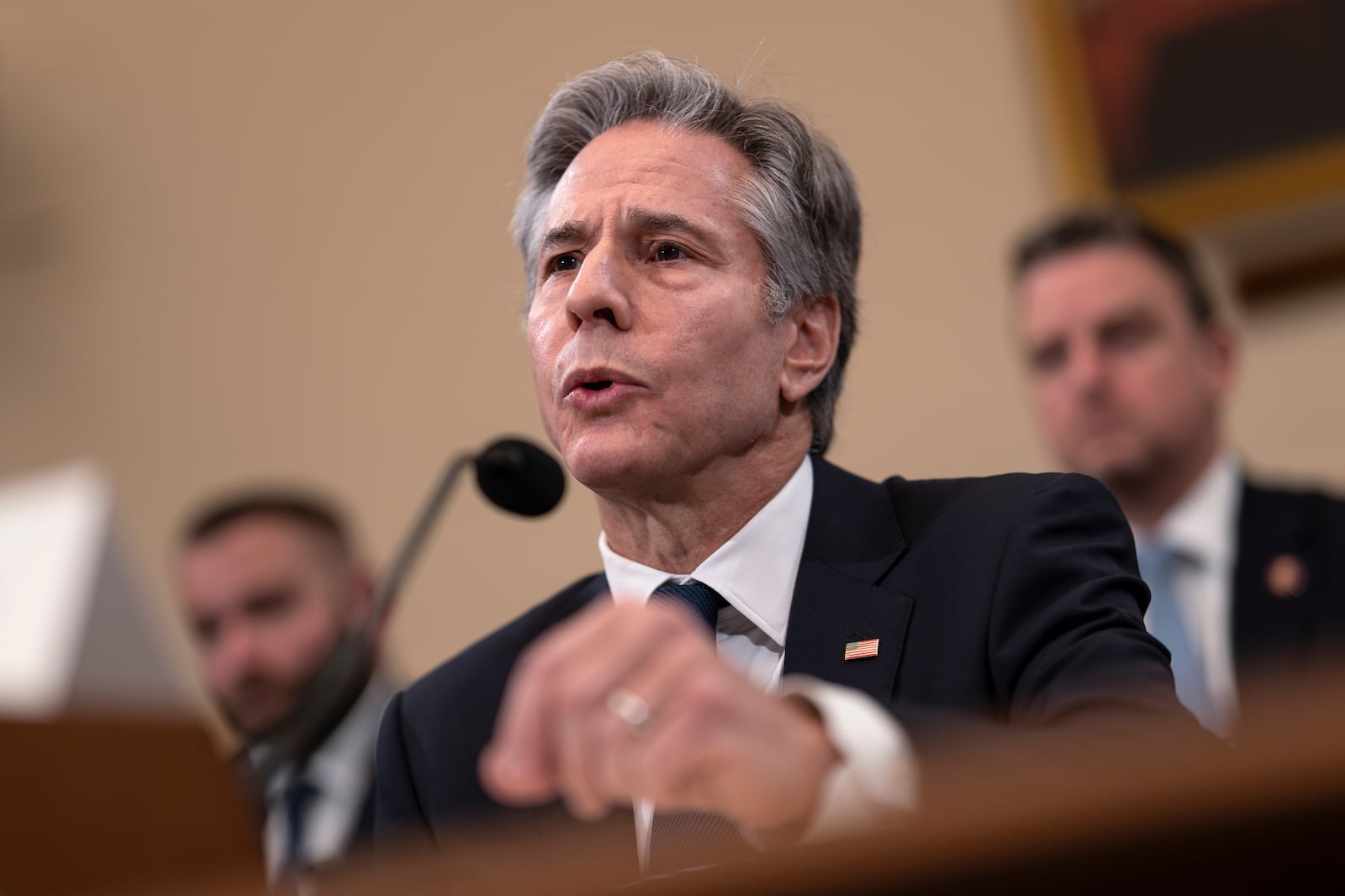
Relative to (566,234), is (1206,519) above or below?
below

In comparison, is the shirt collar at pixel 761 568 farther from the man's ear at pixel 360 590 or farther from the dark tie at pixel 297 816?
the man's ear at pixel 360 590

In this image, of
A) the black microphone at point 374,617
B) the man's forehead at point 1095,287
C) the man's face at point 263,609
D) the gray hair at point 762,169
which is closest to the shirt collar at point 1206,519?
the man's forehead at point 1095,287

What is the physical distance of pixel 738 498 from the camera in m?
1.97

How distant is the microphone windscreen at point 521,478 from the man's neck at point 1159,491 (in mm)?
1771

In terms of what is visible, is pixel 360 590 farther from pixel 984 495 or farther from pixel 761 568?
pixel 984 495

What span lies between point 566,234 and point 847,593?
577mm

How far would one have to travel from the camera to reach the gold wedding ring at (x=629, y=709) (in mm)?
1046

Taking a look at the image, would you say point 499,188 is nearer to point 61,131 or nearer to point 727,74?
point 61,131

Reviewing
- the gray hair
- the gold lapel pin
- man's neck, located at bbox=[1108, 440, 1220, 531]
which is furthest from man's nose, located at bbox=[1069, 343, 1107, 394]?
the gray hair

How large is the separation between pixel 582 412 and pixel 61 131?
4261 mm

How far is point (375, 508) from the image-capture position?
5.00m

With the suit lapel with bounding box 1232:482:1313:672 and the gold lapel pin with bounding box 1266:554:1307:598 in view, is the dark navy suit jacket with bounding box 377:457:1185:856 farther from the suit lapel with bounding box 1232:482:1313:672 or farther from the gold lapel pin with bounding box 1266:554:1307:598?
the gold lapel pin with bounding box 1266:554:1307:598

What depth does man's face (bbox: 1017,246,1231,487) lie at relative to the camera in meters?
3.48

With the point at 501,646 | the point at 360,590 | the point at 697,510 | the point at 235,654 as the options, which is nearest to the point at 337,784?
the point at 235,654
